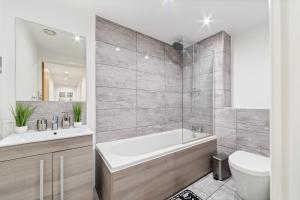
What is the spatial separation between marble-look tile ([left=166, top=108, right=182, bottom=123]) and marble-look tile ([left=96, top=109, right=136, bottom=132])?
84 centimetres

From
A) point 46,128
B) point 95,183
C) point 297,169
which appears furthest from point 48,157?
point 297,169

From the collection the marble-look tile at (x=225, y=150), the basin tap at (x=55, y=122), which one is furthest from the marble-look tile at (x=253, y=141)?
the basin tap at (x=55, y=122)

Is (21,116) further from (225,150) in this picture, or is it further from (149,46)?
(225,150)

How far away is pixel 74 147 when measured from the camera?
1426 millimetres

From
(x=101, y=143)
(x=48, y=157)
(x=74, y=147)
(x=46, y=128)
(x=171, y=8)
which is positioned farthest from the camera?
(x=101, y=143)

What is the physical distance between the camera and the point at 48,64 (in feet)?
5.77

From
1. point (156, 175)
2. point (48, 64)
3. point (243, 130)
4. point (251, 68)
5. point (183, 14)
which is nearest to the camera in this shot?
point (156, 175)

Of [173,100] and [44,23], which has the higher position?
[44,23]

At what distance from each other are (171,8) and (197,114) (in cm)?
187

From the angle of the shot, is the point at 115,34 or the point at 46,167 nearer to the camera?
the point at 46,167

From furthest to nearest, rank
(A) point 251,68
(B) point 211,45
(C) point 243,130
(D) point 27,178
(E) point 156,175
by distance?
(B) point 211,45 → (A) point 251,68 → (C) point 243,130 → (E) point 156,175 → (D) point 27,178

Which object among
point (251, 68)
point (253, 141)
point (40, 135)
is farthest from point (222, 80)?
point (40, 135)

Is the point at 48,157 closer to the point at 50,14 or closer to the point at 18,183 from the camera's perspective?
the point at 18,183

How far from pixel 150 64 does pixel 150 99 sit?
67 cm
